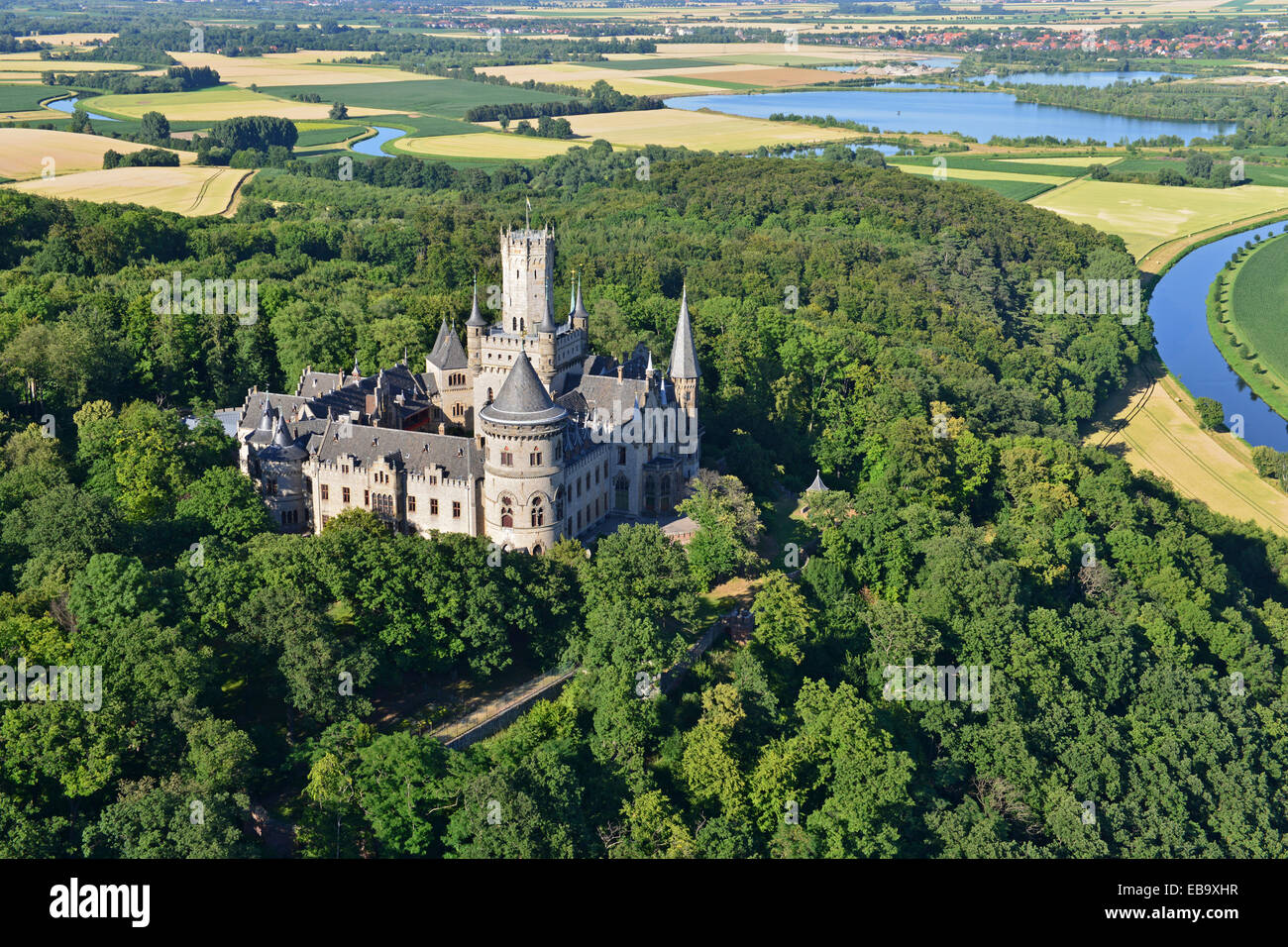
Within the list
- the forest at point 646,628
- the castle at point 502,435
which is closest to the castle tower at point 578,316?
the castle at point 502,435

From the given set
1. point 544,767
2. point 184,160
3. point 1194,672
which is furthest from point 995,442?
point 184,160

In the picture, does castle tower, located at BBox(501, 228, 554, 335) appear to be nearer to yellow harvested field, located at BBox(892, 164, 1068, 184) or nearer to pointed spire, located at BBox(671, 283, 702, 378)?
pointed spire, located at BBox(671, 283, 702, 378)

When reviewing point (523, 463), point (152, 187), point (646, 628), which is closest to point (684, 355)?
point (523, 463)

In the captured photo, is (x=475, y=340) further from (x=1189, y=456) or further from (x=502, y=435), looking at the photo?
(x=1189, y=456)

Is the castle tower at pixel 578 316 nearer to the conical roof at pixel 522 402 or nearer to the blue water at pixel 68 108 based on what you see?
the conical roof at pixel 522 402

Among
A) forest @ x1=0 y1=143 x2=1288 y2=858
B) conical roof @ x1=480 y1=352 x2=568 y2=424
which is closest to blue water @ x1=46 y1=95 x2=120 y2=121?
forest @ x1=0 y1=143 x2=1288 y2=858
